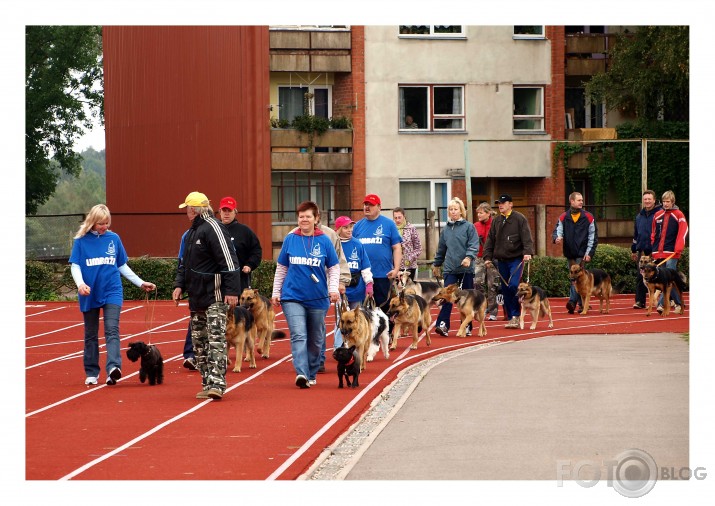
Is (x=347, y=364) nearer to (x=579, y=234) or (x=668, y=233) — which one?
(x=579, y=234)

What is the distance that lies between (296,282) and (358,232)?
3455mm

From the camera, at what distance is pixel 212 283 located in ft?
45.5

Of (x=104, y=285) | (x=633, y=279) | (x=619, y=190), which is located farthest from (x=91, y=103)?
(x=104, y=285)

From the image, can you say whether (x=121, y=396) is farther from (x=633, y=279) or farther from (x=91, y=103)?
(x=91, y=103)

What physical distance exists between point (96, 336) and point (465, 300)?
665 centimetres

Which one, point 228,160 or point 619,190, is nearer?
point 228,160

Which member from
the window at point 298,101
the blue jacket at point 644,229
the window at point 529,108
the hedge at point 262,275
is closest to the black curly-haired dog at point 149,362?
the blue jacket at point 644,229

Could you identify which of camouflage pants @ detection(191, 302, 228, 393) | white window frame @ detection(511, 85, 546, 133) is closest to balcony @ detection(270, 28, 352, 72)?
white window frame @ detection(511, 85, 546, 133)

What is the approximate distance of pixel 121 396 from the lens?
46.3 feet

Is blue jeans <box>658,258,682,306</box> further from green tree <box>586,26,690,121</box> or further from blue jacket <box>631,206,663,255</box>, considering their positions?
green tree <box>586,26,690,121</box>

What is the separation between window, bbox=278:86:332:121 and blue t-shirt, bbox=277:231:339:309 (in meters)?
29.4

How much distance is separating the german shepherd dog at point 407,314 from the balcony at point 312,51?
25.3 metres

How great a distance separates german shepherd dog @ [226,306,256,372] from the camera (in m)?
15.7

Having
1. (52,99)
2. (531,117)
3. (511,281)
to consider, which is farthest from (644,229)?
(52,99)
